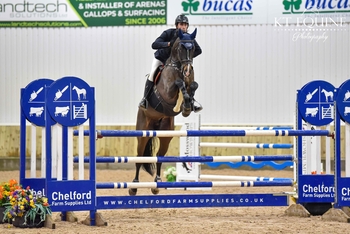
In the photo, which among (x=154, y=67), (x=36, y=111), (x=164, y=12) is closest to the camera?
(x=36, y=111)


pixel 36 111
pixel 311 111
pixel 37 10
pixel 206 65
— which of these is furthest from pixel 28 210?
pixel 37 10

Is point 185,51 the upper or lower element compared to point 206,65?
lower

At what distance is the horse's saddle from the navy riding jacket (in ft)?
0.44

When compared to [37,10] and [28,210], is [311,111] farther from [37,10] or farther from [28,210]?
[37,10]

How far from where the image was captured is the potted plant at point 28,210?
489 cm

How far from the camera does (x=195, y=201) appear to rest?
5508 millimetres

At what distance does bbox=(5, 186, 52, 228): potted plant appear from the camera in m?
4.89

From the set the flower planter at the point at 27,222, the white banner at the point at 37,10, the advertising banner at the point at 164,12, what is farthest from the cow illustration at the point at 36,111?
the white banner at the point at 37,10

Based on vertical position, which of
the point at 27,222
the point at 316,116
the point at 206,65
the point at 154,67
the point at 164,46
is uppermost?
the point at 206,65

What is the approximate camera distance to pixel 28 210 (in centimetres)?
493

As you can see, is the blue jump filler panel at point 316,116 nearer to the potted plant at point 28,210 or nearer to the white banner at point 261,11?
the potted plant at point 28,210

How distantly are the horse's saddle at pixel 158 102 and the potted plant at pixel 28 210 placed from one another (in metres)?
2.23

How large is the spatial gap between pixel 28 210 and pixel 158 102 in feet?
7.93

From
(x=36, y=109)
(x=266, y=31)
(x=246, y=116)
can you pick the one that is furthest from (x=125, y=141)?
(x=36, y=109)
